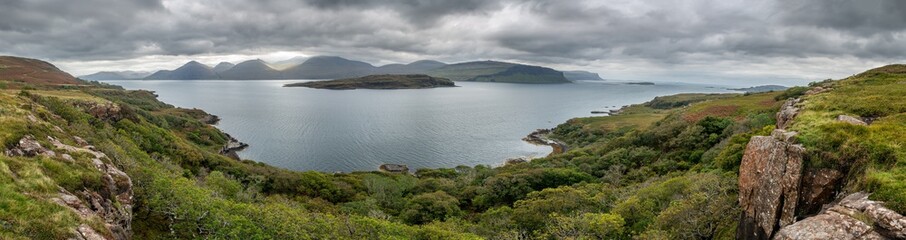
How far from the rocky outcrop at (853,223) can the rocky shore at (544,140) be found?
347 feet

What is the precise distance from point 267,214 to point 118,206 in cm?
783

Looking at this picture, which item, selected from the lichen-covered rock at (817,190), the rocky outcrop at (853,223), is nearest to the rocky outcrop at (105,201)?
the rocky outcrop at (853,223)

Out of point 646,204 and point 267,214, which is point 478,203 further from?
point 267,214

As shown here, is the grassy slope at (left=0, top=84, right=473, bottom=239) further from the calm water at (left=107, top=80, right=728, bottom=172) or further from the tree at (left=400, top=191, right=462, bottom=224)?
the calm water at (left=107, top=80, right=728, bottom=172)

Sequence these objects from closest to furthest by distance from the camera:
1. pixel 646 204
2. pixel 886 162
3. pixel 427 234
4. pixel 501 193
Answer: pixel 886 162, pixel 427 234, pixel 646 204, pixel 501 193

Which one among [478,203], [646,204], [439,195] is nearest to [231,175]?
[439,195]

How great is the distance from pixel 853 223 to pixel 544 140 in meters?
123

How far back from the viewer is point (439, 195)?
5831 cm

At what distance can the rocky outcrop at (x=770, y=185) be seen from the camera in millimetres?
19484

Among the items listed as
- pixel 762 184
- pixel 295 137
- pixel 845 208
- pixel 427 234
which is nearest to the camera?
pixel 845 208

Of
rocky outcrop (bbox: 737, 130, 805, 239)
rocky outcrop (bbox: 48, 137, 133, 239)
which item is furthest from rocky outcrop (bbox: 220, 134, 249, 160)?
rocky outcrop (bbox: 737, 130, 805, 239)

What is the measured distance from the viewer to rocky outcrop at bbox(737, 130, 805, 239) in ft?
63.9

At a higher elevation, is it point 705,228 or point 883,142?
point 883,142

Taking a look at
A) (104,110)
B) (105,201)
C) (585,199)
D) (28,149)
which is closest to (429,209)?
(585,199)
